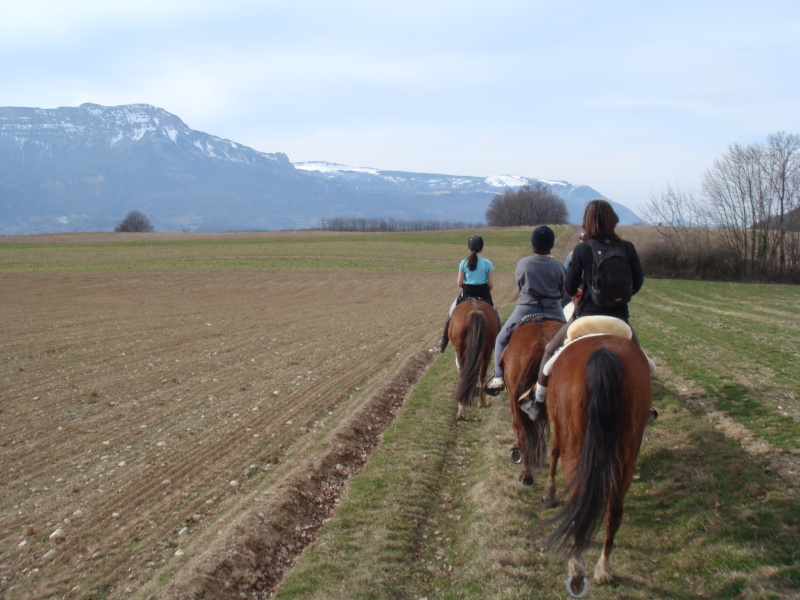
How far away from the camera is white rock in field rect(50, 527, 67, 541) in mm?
5883

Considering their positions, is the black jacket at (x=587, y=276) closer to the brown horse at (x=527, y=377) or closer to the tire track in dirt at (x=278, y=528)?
the brown horse at (x=527, y=377)

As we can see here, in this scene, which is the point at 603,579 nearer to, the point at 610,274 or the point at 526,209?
the point at 610,274

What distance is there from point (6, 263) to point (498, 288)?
41.0 metres

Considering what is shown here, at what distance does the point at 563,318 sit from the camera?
7.32 meters

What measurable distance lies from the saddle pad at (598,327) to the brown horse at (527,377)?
102 cm

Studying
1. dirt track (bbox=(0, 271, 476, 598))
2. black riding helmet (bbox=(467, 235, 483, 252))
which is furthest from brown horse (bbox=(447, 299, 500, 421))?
dirt track (bbox=(0, 271, 476, 598))

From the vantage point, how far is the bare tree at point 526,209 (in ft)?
458

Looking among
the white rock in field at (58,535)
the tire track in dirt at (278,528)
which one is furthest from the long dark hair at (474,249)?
the white rock in field at (58,535)

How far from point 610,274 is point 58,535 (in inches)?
229

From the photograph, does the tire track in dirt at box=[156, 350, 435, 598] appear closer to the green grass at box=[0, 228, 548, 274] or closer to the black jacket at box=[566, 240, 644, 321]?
the black jacket at box=[566, 240, 644, 321]

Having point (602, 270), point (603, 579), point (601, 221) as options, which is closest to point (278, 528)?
point (603, 579)

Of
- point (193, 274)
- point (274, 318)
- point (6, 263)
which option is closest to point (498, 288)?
point (274, 318)

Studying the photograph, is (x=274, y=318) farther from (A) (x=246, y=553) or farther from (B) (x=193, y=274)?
(B) (x=193, y=274)

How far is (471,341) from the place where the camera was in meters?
9.57
